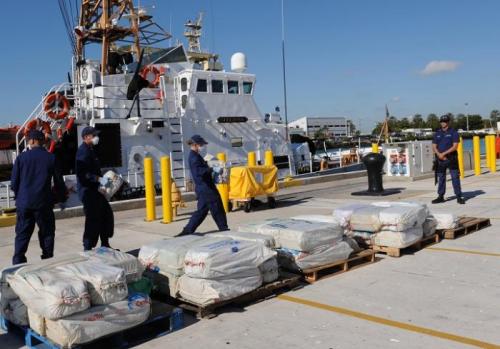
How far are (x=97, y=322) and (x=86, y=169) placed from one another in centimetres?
324

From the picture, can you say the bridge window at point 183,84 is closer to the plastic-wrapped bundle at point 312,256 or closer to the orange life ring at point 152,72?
the orange life ring at point 152,72

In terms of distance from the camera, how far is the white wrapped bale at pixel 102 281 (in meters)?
3.86

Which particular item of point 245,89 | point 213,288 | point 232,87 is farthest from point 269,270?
point 245,89

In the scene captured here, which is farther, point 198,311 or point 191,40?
point 191,40

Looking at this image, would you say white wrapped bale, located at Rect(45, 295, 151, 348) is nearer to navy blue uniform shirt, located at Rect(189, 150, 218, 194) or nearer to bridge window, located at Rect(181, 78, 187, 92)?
navy blue uniform shirt, located at Rect(189, 150, 218, 194)

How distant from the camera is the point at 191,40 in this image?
23.9 m

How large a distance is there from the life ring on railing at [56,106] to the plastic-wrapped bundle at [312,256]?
33.3 feet

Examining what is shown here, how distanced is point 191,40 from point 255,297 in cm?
2072

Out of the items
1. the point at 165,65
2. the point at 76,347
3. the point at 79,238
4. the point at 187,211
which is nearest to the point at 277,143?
the point at 165,65

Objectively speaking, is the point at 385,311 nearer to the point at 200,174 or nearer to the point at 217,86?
the point at 200,174

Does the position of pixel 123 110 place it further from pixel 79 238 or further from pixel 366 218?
pixel 366 218

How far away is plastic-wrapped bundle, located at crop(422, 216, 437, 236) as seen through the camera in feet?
22.9

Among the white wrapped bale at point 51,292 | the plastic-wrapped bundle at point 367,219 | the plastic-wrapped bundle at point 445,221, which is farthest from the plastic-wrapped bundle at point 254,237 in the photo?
the plastic-wrapped bundle at point 445,221

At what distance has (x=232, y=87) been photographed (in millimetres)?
17906
